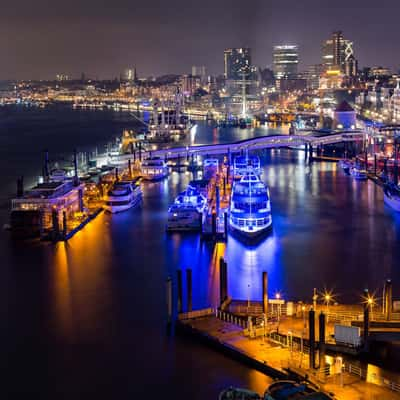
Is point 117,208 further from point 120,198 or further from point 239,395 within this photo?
point 239,395

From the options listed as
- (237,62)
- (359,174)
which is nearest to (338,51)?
(237,62)

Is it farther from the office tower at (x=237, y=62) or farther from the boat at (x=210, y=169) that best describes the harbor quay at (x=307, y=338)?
the office tower at (x=237, y=62)

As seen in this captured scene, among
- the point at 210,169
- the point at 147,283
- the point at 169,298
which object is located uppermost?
the point at 210,169

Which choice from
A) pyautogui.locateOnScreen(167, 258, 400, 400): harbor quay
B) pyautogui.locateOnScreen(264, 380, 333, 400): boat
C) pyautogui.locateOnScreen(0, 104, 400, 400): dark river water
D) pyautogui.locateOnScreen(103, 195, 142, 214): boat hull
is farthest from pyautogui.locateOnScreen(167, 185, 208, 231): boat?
pyautogui.locateOnScreen(264, 380, 333, 400): boat

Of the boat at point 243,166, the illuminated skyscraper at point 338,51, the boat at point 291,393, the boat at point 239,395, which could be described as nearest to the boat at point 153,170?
the boat at point 243,166

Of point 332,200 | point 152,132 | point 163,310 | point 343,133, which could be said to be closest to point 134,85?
point 152,132

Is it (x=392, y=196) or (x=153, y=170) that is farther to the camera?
(x=153, y=170)

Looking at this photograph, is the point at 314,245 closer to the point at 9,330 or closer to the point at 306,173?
the point at 9,330
